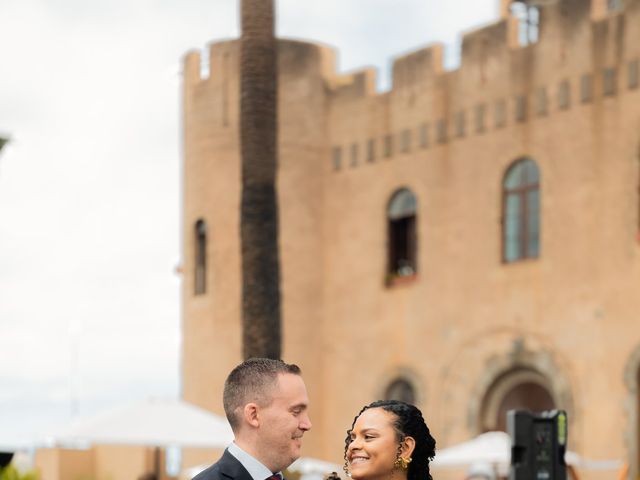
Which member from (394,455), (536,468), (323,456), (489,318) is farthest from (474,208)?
(394,455)

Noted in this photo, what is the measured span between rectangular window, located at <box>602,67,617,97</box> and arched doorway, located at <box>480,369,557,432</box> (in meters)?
5.02

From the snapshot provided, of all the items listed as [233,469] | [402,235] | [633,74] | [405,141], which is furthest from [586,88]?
[233,469]

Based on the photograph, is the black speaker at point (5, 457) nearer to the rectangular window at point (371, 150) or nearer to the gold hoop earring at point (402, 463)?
the gold hoop earring at point (402, 463)

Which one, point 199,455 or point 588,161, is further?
point 199,455

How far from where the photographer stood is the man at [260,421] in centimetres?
518

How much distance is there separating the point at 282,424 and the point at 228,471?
0.81ft

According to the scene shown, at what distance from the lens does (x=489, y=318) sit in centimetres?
2698

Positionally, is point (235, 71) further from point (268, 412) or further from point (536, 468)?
point (268, 412)

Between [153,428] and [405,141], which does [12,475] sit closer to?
[153,428]

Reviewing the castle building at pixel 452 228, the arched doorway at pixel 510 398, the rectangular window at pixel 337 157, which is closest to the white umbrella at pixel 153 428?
the castle building at pixel 452 228

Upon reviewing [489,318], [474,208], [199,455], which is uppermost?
[474,208]

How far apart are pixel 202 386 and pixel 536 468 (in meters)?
20.7

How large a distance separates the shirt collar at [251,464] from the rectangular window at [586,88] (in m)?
21.4

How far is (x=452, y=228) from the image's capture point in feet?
91.5
